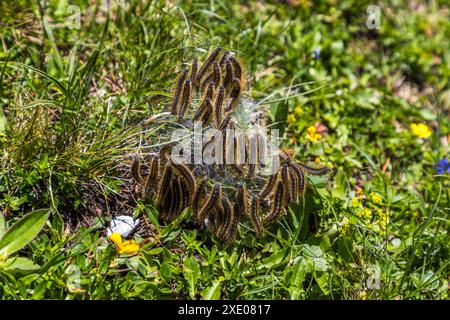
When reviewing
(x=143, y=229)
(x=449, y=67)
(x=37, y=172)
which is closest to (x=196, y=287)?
(x=143, y=229)

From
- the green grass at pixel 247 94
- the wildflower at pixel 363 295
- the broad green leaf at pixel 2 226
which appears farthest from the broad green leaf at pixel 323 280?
the broad green leaf at pixel 2 226

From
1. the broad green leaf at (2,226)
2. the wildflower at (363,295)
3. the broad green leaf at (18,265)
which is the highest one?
the broad green leaf at (2,226)

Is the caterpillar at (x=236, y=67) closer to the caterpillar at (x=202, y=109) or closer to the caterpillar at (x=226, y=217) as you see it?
the caterpillar at (x=202, y=109)

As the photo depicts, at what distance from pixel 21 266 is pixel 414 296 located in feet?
6.34

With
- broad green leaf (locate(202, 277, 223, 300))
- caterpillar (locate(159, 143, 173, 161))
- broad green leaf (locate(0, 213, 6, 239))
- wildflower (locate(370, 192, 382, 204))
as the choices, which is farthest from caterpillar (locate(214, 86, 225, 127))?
broad green leaf (locate(0, 213, 6, 239))

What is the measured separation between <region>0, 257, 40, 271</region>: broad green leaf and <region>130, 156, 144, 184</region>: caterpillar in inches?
26.0

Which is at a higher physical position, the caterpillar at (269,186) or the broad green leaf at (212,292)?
the caterpillar at (269,186)

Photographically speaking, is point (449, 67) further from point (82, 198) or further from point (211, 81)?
point (82, 198)

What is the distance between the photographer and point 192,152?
10.8ft

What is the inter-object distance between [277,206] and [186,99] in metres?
0.76

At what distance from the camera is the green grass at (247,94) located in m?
3.03

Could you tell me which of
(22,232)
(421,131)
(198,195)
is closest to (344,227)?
(198,195)

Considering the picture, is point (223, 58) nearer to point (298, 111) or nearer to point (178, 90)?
point (178, 90)

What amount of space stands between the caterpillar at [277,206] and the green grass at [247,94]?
0.12 metres
